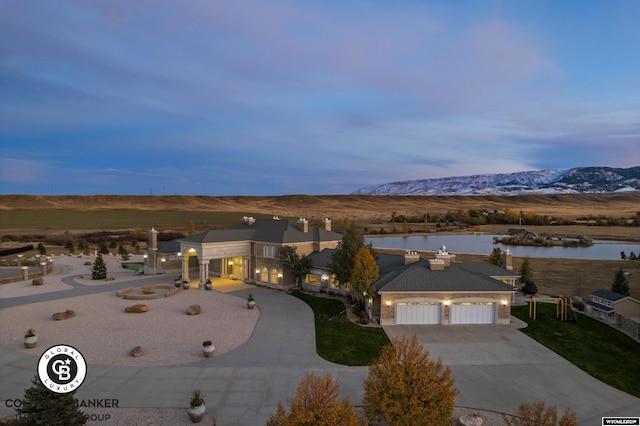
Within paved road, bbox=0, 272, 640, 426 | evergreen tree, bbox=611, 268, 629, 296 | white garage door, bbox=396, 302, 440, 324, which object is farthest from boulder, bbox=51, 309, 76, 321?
evergreen tree, bbox=611, 268, 629, 296

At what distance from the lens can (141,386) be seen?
1662 cm

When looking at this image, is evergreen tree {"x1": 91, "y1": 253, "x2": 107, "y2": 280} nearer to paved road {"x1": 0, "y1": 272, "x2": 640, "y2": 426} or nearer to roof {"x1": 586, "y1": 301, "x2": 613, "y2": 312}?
paved road {"x1": 0, "y1": 272, "x2": 640, "y2": 426}

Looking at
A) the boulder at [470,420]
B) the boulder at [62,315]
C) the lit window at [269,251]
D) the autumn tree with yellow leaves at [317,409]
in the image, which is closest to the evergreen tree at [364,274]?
the lit window at [269,251]

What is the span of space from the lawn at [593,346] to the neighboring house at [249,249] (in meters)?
21.0

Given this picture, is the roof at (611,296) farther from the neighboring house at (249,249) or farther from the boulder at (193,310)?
the boulder at (193,310)

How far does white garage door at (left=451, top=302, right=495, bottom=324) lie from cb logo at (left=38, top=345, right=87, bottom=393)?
75.6ft

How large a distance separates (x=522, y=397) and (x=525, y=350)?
6.49 m

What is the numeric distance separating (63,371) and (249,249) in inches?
1162

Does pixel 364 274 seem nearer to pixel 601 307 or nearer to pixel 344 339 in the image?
pixel 344 339

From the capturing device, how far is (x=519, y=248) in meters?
79.5

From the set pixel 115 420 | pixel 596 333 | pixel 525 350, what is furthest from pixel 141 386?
pixel 596 333

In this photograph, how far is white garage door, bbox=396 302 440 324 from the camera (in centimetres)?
2633

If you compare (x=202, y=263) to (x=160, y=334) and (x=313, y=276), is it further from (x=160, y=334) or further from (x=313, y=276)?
(x=160, y=334)

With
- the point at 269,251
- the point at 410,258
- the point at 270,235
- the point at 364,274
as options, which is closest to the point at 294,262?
the point at 269,251
